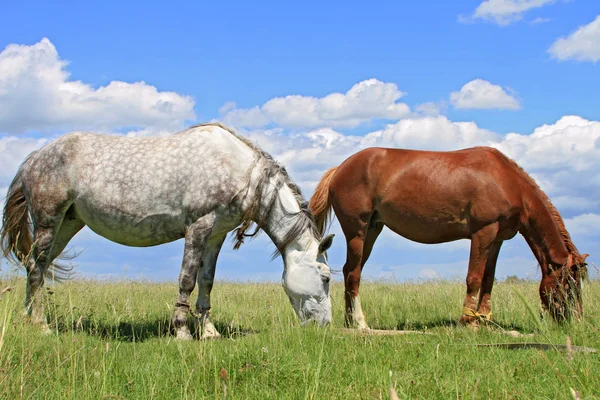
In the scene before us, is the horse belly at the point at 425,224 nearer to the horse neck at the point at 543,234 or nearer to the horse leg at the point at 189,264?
the horse neck at the point at 543,234

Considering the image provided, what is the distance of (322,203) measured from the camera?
8.87 meters

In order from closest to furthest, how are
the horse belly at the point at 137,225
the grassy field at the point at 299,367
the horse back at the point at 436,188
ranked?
the grassy field at the point at 299,367
the horse belly at the point at 137,225
the horse back at the point at 436,188

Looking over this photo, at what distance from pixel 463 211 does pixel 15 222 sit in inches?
258

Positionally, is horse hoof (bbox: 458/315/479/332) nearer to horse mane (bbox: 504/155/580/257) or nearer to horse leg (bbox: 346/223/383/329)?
horse leg (bbox: 346/223/383/329)

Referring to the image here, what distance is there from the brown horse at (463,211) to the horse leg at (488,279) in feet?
→ 0.05

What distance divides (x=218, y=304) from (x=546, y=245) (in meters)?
5.27

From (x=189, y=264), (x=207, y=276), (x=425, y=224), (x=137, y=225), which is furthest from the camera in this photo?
(x=425, y=224)

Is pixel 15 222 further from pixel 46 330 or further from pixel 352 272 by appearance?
pixel 352 272

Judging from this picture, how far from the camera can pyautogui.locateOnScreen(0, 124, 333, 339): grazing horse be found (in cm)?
714

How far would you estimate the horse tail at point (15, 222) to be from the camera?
8.43 meters

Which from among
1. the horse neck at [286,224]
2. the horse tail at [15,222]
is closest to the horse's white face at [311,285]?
the horse neck at [286,224]

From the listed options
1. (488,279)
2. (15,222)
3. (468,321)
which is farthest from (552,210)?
(15,222)

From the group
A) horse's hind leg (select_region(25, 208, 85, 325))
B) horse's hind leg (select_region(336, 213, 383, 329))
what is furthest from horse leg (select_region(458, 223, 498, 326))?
horse's hind leg (select_region(25, 208, 85, 325))

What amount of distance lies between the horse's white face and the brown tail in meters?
1.60
